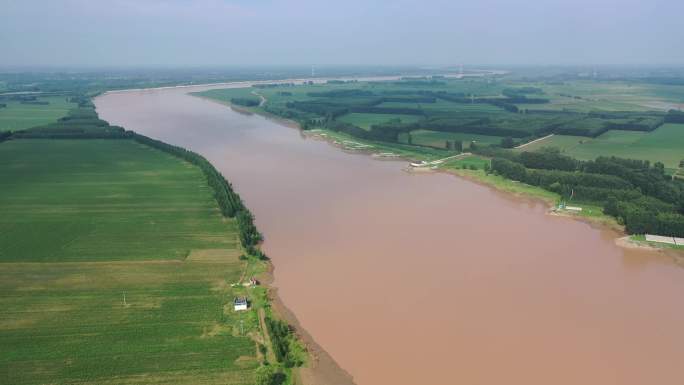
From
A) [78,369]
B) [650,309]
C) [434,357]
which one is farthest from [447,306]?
[78,369]

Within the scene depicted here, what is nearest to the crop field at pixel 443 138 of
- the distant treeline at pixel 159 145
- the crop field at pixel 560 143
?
the crop field at pixel 560 143

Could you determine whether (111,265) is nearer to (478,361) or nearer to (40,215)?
(40,215)

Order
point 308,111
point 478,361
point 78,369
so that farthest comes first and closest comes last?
Result: point 308,111 → point 478,361 → point 78,369

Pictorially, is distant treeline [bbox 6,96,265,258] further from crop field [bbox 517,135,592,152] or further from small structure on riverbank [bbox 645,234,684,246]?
crop field [bbox 517,135,592,152]

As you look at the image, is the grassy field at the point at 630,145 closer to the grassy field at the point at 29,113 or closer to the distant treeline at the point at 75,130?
the distant treeline at the point at 75,130

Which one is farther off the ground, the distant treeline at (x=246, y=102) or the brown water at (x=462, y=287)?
the distant treeline at (x=246, y=102)
